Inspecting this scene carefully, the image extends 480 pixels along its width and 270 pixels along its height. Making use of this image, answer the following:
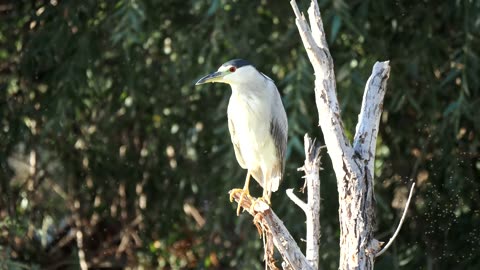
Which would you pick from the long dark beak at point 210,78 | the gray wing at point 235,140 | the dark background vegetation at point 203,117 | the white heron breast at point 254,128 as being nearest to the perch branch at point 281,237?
the long dark beak at point 210,78

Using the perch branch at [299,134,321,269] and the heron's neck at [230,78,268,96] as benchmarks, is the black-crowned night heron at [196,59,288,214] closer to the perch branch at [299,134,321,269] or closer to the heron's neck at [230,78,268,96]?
the heron's neck at [230,78,268,96]

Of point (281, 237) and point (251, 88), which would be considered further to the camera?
point (251, 88)

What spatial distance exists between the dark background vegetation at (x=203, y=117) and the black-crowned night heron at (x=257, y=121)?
1.28 ft

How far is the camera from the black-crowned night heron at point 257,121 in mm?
3338

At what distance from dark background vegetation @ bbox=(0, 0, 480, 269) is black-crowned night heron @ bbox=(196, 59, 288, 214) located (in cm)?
39

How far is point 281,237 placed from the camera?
2.56 m

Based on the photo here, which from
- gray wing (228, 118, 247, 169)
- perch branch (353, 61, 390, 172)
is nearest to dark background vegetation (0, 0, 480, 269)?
gray wing (228, 118, 247, 169)

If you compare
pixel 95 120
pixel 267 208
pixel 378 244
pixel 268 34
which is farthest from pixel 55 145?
pixel 378 244

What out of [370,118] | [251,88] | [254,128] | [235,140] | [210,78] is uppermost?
[370,118]

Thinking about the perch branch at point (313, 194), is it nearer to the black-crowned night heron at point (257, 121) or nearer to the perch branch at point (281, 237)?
the perch branch at point (281, 237)

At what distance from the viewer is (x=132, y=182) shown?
16.2ft

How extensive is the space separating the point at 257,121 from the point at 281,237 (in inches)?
35.5

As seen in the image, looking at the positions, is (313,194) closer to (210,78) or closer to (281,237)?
(281,237)

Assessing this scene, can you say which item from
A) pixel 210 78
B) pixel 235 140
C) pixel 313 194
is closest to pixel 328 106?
pixel 313 194
